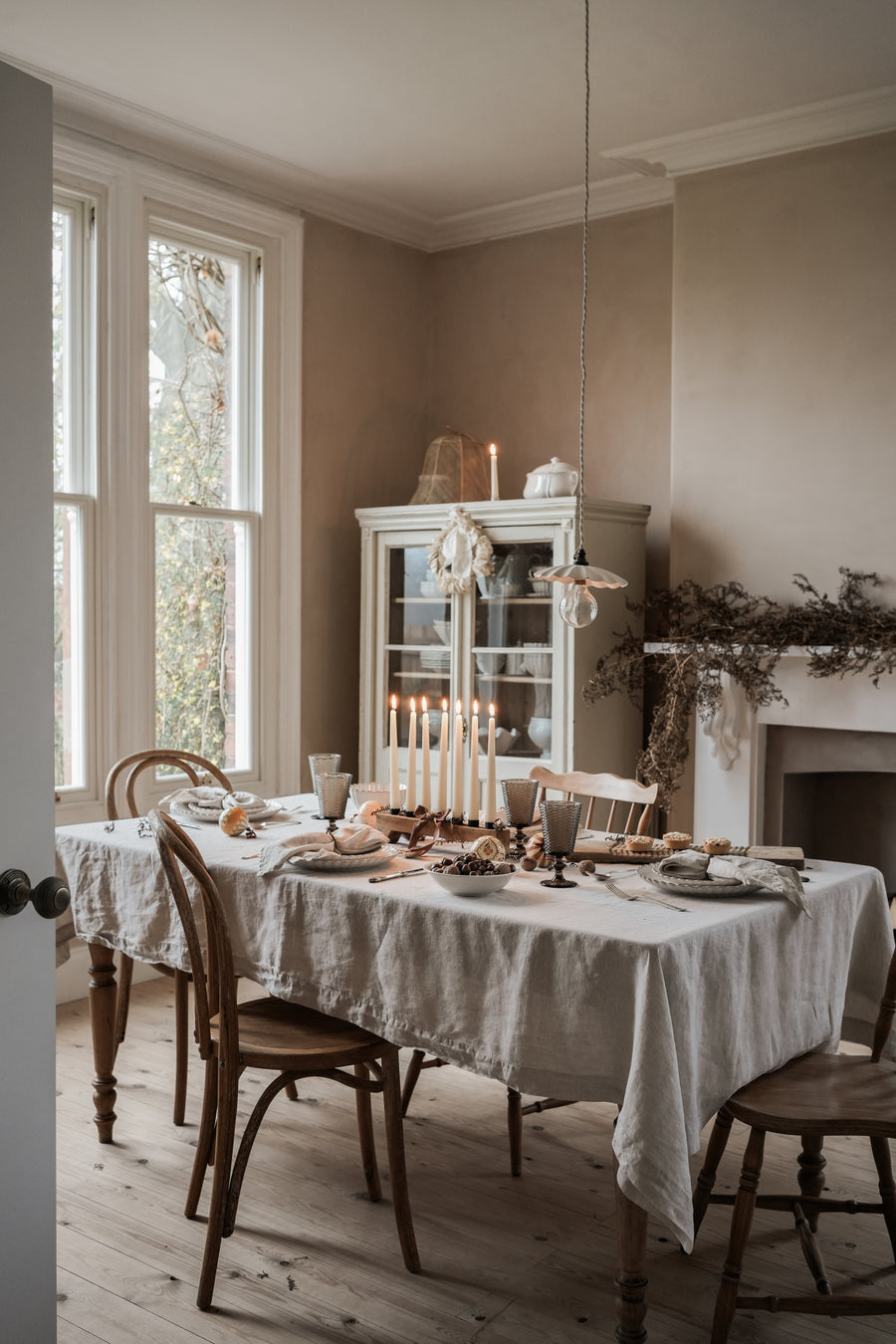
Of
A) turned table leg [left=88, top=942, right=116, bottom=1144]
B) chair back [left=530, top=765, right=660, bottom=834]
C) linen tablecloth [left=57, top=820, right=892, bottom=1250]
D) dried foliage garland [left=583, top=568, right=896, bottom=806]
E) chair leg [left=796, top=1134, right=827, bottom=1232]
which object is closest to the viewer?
linen tablecloth [left=57, top=820, right=892, bottom=1250]

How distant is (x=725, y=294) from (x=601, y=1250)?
329cm

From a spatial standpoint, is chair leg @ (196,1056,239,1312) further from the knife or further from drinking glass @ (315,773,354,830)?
drinking glass @ (315,773,354,830)

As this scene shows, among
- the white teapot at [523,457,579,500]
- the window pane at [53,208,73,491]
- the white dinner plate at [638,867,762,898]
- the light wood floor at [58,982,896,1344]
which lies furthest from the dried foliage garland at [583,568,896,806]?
the window pane at [53,208,73,491]

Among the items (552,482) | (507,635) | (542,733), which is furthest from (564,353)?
(542,733)

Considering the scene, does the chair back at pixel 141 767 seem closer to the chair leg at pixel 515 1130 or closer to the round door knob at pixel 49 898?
the chair leg at pixel 515 1130

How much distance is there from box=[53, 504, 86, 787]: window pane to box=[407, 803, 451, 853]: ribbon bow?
5.85ft

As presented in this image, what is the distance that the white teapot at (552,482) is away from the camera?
4512mm

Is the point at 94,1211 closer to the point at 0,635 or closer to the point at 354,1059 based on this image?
the point at 354,1059

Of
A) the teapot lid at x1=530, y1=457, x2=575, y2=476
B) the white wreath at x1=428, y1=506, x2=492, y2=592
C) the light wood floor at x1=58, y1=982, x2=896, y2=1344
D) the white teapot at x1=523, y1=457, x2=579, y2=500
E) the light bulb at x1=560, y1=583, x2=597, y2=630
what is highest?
the teapot lid at x1=530, y1=457, x2=575, y2=476

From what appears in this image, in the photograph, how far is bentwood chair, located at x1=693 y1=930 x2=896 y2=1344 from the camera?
208 centimetres

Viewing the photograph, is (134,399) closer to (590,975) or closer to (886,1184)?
(590,975)

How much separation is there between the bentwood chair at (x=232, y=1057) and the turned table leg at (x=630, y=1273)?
0.52 meters

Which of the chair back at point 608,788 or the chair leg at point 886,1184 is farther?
the chair back at point 608,788

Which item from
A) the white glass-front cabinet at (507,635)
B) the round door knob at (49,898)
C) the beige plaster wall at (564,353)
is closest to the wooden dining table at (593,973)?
the round door knob at (49,898)
